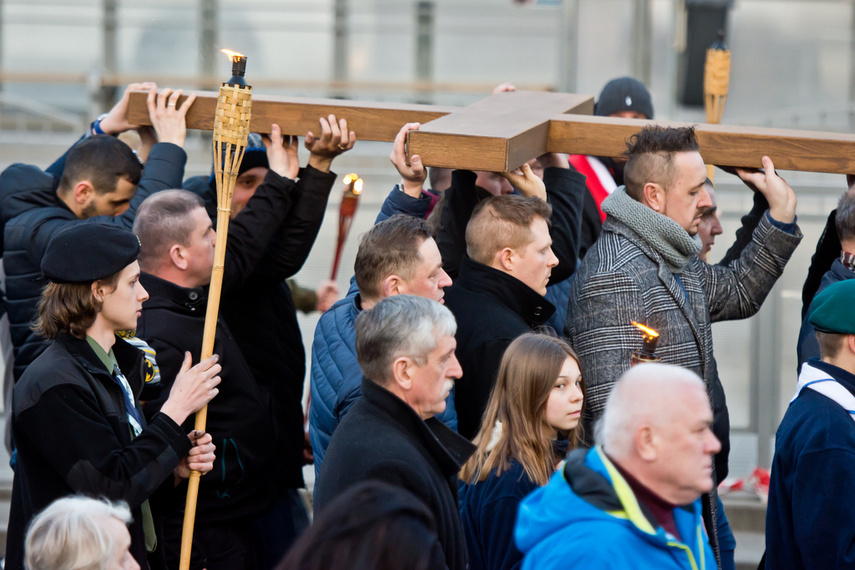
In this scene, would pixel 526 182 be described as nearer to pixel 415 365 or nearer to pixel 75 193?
pixel 415 365

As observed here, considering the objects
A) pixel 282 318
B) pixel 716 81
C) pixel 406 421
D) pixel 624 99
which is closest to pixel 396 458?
pixel 406 421

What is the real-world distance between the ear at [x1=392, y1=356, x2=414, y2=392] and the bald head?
598mm

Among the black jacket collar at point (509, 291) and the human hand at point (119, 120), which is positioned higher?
the human hand at point (119, 120)

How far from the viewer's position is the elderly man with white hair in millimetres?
1925

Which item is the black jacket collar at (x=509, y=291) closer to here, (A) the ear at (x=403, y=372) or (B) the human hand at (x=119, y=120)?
(A) the ear at (x=403, y=372)

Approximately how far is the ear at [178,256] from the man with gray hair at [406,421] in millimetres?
984

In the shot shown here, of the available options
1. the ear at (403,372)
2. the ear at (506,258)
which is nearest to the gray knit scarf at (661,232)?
the ear at (506,258)

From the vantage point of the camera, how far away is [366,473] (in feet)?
7.74

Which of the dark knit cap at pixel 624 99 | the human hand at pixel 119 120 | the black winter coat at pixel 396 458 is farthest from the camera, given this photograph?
the dark knit cap at pixel 624 99

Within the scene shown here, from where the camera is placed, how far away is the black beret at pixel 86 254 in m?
2.84

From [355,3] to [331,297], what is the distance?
1006 cm

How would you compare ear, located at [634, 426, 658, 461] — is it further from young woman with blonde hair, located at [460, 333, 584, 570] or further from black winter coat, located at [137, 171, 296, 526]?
black winter coat, located at [137, 171, 296, 526]

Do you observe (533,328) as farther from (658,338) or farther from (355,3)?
(355,3)

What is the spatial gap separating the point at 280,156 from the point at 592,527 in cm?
201
